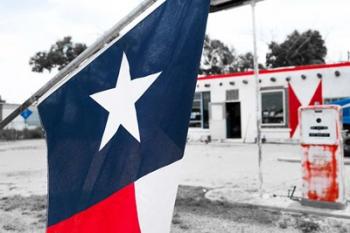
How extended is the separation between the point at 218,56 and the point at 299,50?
12.3 m

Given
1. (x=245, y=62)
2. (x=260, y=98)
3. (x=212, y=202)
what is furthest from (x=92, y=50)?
(x=245, y=62)

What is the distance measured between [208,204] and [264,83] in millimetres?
16467

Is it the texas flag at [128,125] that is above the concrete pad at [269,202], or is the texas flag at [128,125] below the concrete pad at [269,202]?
above

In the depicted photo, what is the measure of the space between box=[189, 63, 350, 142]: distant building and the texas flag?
18.2 metres

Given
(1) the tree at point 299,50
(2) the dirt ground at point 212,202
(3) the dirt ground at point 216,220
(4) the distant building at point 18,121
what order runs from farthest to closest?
(1) the tree at point 299,50 < (4) the distant building at point 18,121 < (2) the dirt ground at point 212,202 < (3) the dirt ground at point 216,220

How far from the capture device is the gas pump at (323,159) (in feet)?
22.8

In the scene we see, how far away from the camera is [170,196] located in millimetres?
2021

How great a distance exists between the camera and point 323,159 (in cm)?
714

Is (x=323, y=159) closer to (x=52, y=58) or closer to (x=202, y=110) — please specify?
(x=202, y=110)

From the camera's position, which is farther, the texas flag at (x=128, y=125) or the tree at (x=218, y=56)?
the tree at (x=218, y=56)

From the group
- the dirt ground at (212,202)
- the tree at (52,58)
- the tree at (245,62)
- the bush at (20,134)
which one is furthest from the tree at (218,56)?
the dirt ground at (212,202)

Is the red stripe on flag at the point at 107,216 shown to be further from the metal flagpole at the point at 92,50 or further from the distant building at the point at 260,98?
the distant building at the point at 260,98

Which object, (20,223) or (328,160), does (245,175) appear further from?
(20,223)

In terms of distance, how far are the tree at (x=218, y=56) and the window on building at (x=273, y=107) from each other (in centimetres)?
3595
